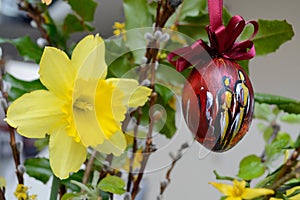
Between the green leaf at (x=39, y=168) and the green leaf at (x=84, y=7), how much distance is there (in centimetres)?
19

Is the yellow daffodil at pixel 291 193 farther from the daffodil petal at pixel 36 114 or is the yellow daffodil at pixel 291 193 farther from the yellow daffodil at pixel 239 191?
the daffodil petal at pixel 36 114

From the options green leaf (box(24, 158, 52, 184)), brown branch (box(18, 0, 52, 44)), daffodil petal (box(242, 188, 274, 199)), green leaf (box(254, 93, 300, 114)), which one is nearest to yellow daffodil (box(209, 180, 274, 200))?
daffodil petal (box(242, 188, 274, 199))

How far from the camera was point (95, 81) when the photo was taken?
0.28 meters

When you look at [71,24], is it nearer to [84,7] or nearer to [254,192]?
[84,7]

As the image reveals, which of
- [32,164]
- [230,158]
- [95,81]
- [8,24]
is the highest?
[8,24]

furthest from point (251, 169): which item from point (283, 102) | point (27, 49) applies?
point (27, 49)

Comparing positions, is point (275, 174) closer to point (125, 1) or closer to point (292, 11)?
point (125, 1)

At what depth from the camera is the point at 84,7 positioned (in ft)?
1.64

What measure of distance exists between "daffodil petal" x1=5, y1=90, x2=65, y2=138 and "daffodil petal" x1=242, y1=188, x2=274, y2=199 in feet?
0.51

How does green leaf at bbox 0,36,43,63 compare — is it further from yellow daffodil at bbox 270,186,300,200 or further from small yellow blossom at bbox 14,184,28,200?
yellow daffodil at bbox 270,186,300,200

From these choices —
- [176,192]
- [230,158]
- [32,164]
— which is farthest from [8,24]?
[32,164]

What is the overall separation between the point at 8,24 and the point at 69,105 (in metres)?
1.58

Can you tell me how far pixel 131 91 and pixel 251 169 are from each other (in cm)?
19

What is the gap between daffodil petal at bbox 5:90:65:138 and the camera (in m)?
0.26
